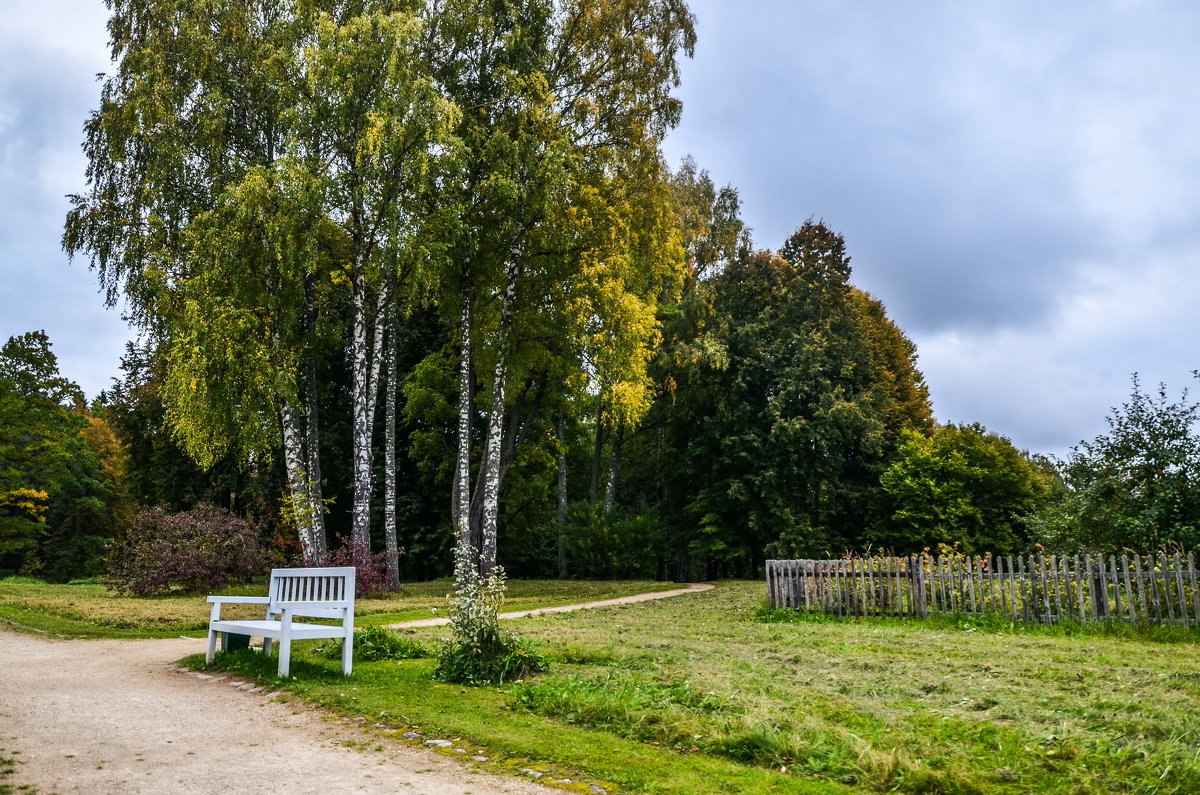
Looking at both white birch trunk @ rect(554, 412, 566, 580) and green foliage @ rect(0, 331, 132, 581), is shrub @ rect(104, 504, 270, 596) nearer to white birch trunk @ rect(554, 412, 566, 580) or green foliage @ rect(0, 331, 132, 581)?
white birch trunk @ rect(554, 412, 566, 580)

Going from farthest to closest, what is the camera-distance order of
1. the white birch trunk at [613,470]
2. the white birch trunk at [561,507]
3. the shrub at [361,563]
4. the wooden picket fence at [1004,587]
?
the white birch trunk at [613,470] < the white birch trunk at [561,507] < the shrub at [361,563] < the wooden picket fence at [1004,587]

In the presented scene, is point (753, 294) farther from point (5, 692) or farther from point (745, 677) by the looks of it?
point (5, 692)

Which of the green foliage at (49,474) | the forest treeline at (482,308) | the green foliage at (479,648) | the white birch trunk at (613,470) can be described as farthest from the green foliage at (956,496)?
the green foliage at (49,474)

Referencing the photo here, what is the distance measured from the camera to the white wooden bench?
778 centimetres

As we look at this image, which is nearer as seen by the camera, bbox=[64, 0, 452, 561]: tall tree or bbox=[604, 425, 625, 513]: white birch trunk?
bbox=[64, 0, 452, 561]: tall tree

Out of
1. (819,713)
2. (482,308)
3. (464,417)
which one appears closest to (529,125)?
(482,308)

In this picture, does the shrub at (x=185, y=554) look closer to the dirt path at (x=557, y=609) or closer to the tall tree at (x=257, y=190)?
the tall tree at (x=257, y=190)

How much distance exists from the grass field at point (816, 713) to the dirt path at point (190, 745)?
41 cm

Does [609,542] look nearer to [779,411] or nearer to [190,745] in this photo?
[779,411]

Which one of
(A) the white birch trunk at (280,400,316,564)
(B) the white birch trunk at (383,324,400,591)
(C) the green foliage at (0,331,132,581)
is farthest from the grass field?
(C) the green foliage at (0,331,132,581)

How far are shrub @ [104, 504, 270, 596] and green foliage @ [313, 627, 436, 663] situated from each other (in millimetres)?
11131

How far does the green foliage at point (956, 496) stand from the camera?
96.5 feet

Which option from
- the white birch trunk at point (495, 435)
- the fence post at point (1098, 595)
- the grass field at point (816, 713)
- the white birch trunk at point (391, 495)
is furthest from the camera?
the white birch trunk at point (391, 495)

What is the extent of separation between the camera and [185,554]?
1900 centimetres
